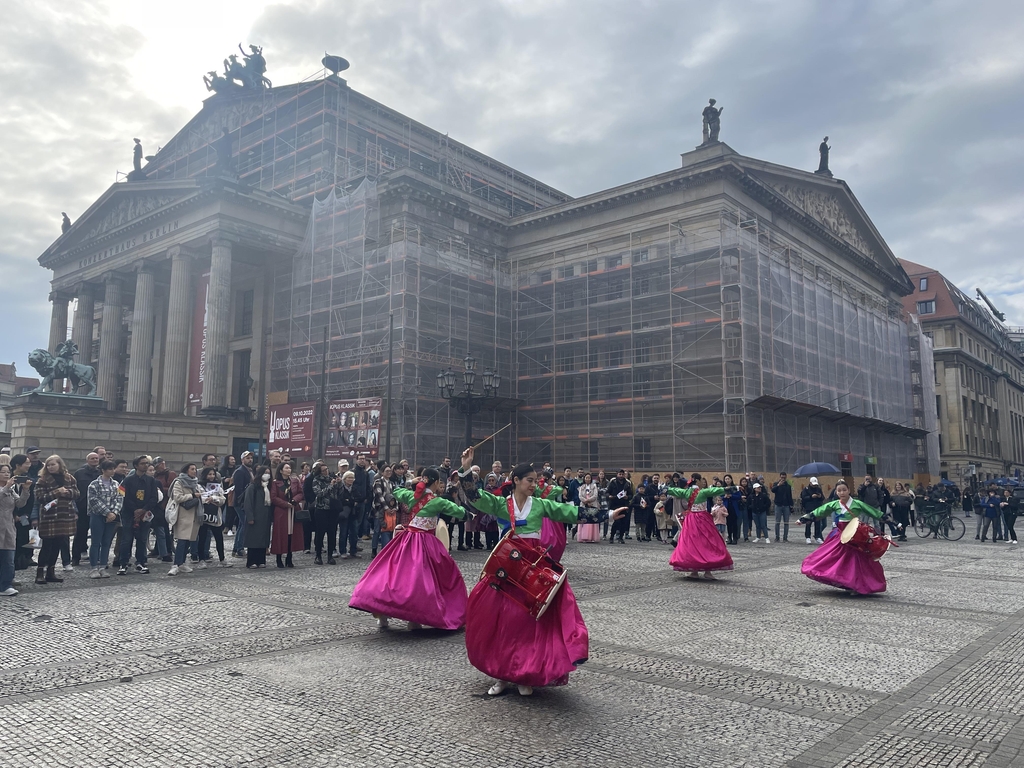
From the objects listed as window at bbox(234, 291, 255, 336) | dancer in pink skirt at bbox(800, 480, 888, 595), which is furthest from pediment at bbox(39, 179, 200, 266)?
dancer in pink skirt at bbox(800, 480, 888, 595)

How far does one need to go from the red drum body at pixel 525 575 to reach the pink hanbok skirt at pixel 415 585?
2.06 meters

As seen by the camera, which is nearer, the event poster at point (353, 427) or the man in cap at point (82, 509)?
the man in cap at point (82, 509)

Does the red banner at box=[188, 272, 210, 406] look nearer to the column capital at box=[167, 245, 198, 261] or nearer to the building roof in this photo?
the column capital at box=[167, 245, 198, 261]

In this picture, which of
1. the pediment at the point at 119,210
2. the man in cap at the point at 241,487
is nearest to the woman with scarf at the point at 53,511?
the man in cap at the point at 241,487

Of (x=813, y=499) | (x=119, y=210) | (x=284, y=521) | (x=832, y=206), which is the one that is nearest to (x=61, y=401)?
(x=119, y=210)

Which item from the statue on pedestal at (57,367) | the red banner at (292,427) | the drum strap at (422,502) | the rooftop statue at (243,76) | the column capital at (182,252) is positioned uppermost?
the rooftop statue at (243,76)

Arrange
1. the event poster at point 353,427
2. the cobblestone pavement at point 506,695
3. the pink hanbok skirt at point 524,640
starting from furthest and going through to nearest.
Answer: the event poster at point 353,427 < the pink hanbok skirt at point 524,640 < the cobblestone pavement at point 506,695

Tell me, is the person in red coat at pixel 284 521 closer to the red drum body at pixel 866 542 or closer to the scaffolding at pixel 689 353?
the red drum body at pixel 866 542

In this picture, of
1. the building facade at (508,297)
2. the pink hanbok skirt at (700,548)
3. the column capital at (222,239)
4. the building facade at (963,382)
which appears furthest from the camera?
the building facade at (963,382)

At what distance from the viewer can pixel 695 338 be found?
3356 centimetres

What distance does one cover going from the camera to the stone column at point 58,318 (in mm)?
49438

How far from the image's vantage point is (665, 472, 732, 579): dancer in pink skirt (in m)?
12.8

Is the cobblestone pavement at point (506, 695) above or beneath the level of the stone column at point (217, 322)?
beneath

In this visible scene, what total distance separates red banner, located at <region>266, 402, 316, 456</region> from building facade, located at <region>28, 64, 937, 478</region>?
4.29 ft
